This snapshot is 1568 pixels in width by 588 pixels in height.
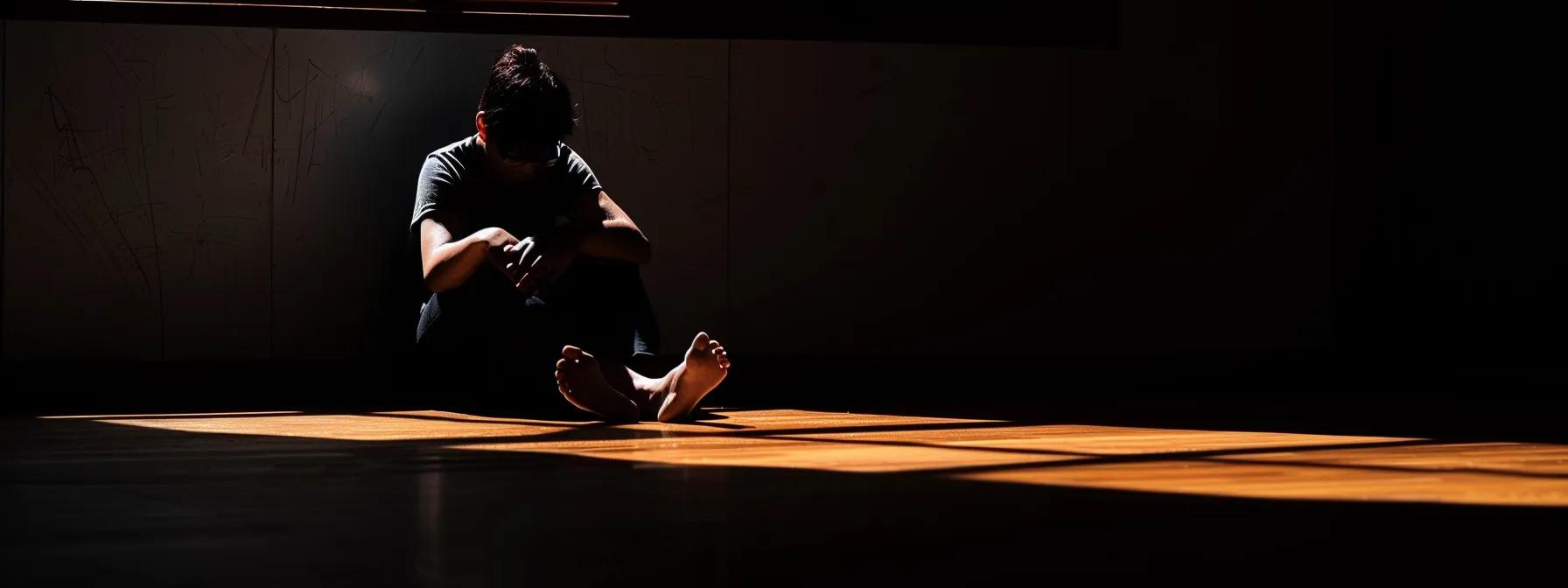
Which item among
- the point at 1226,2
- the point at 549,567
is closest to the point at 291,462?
the point at 549,567

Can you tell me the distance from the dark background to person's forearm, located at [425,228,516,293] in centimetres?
38

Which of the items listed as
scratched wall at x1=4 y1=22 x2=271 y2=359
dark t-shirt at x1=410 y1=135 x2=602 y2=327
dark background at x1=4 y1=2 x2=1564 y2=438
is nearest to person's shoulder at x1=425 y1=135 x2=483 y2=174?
dark t-shirt at x1=410 y1=135 x2=602 y2=327

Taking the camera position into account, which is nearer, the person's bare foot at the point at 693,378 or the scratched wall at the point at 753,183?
the person's bare foot at the point at 693,378

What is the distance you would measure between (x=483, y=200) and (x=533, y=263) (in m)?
0.50

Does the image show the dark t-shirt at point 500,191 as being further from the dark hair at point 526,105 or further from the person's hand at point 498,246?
the person's hand at point 498,246

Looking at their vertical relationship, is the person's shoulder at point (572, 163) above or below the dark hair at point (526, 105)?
below

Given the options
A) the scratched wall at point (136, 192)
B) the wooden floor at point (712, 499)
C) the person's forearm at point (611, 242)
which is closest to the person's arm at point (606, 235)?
the person's forearm at point (611, 242)

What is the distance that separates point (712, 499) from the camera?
1666 mm

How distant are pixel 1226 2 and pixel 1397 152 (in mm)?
673

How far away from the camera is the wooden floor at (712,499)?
1259mm

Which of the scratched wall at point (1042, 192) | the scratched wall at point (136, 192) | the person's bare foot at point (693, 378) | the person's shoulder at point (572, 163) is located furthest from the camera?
the scratched wall at point (1042, 192)

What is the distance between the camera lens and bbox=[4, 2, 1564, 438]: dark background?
141 inches

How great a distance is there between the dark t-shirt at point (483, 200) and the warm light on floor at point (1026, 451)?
0.25m

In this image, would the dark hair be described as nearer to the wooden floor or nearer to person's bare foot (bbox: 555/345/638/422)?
person's bare foot (bbox: 555/345/638/422)
